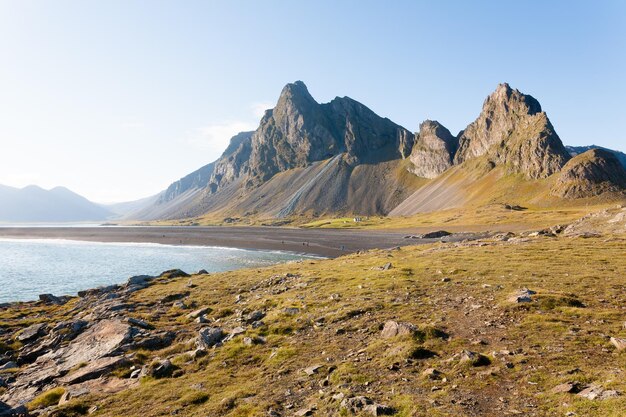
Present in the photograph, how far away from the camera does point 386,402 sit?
14.2m

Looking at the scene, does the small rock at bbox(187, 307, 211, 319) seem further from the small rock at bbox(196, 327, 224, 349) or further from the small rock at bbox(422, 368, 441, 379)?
the small rock at bbox(422, 368, 441, 379)

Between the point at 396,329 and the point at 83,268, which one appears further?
the point at 83,268

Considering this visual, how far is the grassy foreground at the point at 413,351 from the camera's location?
46.3 feet

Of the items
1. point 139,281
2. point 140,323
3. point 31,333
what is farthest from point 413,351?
point 139,281

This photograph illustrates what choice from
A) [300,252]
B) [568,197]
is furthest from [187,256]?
[568,197]

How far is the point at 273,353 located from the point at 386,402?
8.98 m

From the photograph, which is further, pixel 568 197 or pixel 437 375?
pixel 568 197

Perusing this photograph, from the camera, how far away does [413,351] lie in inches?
722

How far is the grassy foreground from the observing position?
46.3ft

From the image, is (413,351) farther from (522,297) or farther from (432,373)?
(522,297)

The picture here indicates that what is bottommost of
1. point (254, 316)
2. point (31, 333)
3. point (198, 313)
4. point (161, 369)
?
point (31, 333)

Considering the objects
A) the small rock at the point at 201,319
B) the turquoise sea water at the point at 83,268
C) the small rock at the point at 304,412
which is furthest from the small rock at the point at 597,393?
the turquoise sea water at the point at 83,268

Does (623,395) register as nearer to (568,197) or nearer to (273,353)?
(273,353)

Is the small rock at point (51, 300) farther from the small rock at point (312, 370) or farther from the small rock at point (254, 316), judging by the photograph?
the small rock at point (312, 370)
